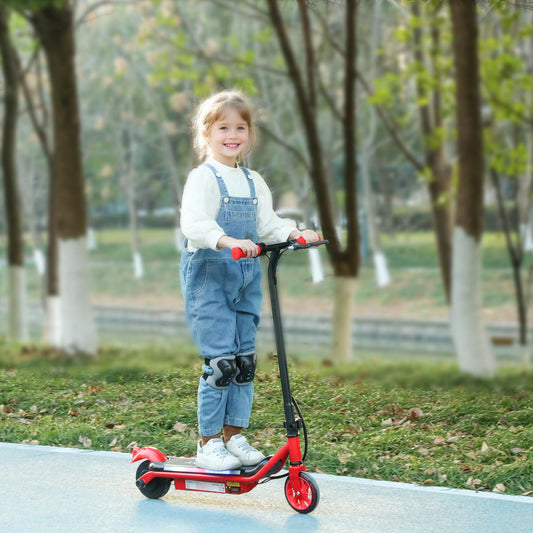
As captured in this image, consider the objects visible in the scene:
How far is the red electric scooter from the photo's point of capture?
11.6ft

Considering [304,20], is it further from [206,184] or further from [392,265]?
[392,265]

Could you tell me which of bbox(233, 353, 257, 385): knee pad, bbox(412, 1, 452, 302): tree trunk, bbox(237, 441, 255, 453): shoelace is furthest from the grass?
bbox(412, 1, 452, 302): tree trunk

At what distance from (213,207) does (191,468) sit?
40.9 inches

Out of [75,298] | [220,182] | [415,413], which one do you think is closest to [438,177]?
[75,298]

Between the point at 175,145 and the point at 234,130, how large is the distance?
32.9 metres

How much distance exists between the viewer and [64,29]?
11422 mm

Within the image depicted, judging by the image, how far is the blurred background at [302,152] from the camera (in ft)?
36.8

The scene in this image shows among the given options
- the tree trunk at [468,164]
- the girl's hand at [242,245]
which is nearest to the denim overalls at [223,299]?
the girl's hand at [242,245]

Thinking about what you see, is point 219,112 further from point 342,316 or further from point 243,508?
point 342,316

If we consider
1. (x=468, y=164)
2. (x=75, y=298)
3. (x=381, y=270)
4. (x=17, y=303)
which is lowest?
(x=381, y=270)

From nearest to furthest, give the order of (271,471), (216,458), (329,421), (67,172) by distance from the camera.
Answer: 1. (271,471)
2. (216,458)
3. (329,421)
4. (67,172)

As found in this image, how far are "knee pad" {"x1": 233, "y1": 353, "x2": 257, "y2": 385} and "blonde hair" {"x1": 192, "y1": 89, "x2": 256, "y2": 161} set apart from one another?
0.83 m

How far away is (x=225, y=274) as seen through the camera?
371 centimetres

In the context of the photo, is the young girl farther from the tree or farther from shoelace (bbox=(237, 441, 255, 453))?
the tree
